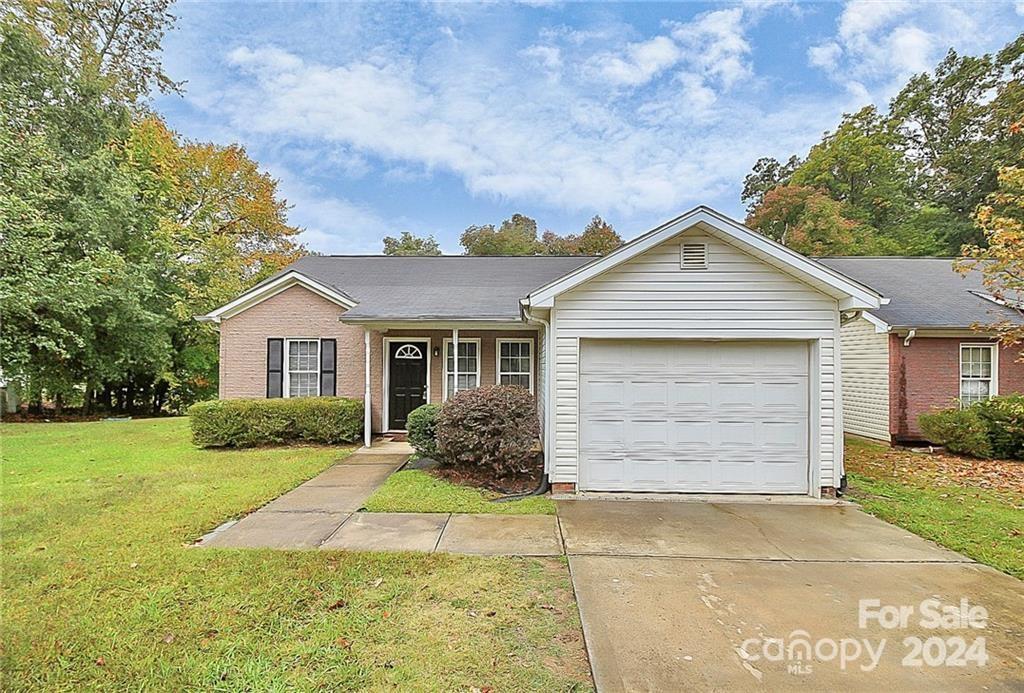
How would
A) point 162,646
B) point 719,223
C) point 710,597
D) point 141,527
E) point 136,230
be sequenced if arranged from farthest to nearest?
point 136,230 < point 719,223 < point 141,527 < point 710,597 < point 162,646

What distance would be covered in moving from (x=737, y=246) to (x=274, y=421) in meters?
9.52

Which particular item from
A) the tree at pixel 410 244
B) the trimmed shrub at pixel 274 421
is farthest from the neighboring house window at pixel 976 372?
the tree at pixel 410 244

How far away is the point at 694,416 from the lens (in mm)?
7508

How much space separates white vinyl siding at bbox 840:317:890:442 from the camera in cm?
1237

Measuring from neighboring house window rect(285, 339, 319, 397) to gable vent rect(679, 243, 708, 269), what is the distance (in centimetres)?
891

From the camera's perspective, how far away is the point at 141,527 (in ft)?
18.6

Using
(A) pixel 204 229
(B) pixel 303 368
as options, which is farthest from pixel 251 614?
(A) pixel 204 229

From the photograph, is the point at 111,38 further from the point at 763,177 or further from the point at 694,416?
the point at 763,177

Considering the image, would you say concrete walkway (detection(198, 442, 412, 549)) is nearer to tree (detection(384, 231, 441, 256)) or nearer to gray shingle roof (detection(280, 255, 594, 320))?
gray shingle roof (detection(280, 255, 594, 320))

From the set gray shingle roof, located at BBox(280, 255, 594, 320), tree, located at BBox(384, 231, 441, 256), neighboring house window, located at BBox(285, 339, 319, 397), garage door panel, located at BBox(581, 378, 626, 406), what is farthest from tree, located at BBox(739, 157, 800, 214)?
garage door panel, located at BBox(581, 378, 626, 406)

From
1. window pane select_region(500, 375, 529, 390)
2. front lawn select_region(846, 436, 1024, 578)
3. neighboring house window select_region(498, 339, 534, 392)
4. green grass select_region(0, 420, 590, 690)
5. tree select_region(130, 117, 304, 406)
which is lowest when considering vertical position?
front lawn select_region(846, 436, 1024, 578)

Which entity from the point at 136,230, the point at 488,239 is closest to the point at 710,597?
the point at 136,230

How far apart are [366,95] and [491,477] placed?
43.7ft

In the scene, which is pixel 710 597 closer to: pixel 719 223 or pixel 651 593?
pixel 651 593
